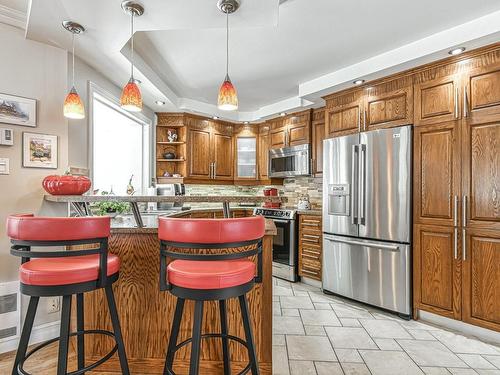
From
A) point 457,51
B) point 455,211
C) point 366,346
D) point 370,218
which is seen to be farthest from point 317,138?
point 366,346

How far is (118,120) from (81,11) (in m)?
2.00

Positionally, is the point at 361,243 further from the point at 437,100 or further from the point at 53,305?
the point at 53,305

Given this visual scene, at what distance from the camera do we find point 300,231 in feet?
12.7

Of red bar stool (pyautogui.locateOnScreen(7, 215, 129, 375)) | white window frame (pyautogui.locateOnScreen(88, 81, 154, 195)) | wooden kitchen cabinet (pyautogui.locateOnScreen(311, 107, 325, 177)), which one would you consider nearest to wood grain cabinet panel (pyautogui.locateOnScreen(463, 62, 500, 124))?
wooden kitchen cabinet (pyautogui.locateOnScreen(311, 107, 325, 177))

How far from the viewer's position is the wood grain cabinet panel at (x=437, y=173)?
248 centimetres

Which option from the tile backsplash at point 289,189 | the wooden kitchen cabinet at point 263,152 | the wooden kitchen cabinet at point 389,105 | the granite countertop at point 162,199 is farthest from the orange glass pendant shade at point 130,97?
the wooden kitchen cabinet at point 263,152

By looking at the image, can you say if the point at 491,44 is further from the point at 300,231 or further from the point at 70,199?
the point at 70,199

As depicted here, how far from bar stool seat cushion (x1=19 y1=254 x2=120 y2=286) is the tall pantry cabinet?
2.62m

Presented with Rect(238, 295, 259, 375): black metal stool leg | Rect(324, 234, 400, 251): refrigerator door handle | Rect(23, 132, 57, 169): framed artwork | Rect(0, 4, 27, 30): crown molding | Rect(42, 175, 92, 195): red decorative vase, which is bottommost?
Rect(238, 295, 259, 375): black metal stool leg

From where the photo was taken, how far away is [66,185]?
72.6 inches

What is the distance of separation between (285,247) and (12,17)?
3.55 metres

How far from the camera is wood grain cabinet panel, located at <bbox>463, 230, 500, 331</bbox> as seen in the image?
2.27m

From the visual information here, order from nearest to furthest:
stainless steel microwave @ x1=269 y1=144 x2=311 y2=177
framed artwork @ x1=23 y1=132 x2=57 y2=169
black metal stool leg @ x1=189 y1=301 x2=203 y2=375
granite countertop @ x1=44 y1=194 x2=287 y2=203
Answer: black metal stool leg @ x1=189 y1=301 x2=203 y2=375 → granite countertop @ x1=44 y1=194 x2=287 y2=203 → framed artwork @ x1=23 y1=132 x2=57 y2=169 → stainless steel microwave @ x1=269 y1=144 x2=311 y2=177

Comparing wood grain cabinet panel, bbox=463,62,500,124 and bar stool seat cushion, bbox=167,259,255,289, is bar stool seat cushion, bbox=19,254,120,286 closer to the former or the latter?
bar stool seat cushion, bbox=167,259,255,289
